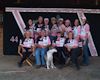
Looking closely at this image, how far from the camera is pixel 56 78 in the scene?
38.3 ft

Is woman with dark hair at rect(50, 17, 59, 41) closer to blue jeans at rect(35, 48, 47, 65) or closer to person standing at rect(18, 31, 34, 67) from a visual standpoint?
blue jeans at rect(35, 48, 47, 65)

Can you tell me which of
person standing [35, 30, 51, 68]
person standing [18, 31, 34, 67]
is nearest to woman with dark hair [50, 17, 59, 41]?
person standing [35, 30, 51, 68]

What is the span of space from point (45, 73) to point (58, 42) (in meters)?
1.23

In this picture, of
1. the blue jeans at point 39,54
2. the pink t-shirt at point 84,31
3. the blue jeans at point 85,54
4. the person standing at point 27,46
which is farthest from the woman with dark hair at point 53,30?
the blue jeans at point 85,54

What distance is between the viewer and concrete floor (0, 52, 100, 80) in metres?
11.7

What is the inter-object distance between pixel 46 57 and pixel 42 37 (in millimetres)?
624

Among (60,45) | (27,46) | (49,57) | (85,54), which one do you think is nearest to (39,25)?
(27,46)

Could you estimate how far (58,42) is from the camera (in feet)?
42.4

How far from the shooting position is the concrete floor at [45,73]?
38.4 feet

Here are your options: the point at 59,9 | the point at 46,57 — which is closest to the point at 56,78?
the point at 46,57

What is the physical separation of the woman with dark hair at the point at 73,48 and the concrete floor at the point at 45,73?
0.97 feet
